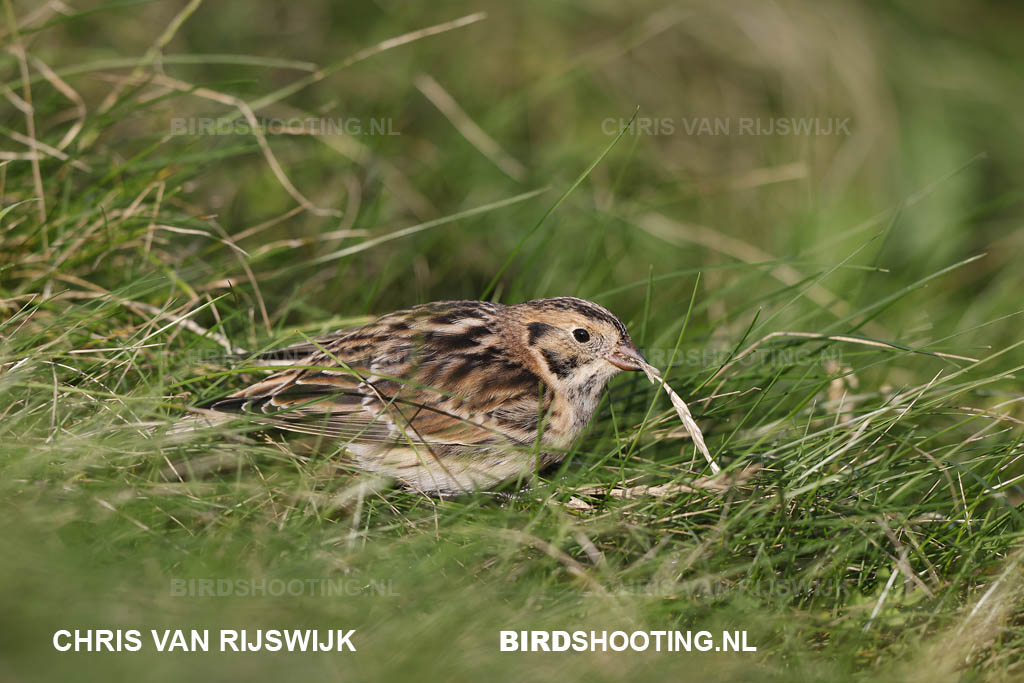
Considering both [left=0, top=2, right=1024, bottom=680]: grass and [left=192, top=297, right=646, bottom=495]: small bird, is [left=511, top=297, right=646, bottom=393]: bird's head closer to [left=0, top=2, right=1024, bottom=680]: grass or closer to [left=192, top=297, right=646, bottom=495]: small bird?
[left=192, top=297, right=646, bottom=495]: small bird

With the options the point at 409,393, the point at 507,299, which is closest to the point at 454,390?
the point at 409,393

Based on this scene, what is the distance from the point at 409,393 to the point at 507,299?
1.60 metres

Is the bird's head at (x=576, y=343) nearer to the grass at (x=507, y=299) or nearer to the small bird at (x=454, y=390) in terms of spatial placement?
the small bird at (x=454, y=390)

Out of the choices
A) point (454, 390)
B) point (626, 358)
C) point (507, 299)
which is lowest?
point (454, 390)

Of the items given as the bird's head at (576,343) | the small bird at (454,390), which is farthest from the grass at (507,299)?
the bird's head at (576,343)

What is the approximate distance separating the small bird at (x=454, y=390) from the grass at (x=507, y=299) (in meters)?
0.16

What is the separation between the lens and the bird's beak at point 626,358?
491cm

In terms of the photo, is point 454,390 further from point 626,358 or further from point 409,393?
point 626,358

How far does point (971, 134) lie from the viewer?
9391 mm

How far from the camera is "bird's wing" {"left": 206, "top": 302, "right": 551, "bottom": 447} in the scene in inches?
186

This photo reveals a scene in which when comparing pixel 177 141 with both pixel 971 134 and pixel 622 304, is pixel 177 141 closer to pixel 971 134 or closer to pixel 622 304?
pixel 622 304

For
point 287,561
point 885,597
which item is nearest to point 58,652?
point 287,561

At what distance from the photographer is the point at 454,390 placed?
4836 millimetres

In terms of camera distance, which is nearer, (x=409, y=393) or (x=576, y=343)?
(x=409, y=393)
